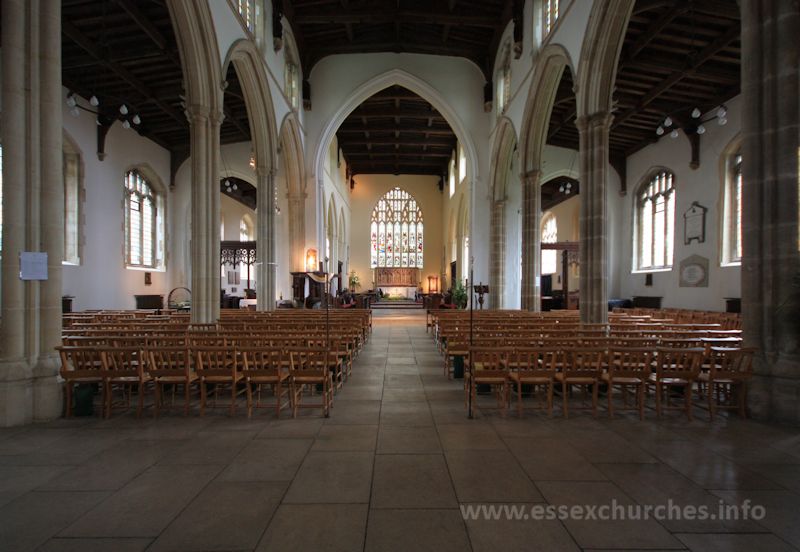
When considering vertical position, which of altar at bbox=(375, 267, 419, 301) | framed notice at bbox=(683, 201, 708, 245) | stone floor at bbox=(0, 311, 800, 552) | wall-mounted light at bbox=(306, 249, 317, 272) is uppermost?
framed notice at bbox=(683, 201, 708, 245)

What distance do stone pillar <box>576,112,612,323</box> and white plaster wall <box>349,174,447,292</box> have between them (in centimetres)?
2296

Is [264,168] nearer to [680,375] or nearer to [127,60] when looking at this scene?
[127,60]

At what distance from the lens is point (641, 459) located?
3561 millimetres

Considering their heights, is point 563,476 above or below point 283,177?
below

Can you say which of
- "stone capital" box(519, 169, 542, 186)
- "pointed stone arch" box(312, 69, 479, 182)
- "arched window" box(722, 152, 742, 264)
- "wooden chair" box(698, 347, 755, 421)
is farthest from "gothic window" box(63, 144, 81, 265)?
"arched window" box(722, 152, 742, 264)

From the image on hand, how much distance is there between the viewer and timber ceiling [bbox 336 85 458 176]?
22531 millimetres

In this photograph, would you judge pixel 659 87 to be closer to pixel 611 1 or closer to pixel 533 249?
pixel 611 1

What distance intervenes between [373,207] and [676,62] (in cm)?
2316

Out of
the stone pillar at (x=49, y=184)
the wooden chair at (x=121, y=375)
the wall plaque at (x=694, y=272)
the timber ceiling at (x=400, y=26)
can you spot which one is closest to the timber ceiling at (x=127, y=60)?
the timber ceiling at (x=400, y=26)

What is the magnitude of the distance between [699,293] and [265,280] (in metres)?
14.1

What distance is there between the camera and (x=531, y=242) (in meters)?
14.4

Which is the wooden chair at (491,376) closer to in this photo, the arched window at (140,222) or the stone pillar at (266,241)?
the stone pillar at (266,241)

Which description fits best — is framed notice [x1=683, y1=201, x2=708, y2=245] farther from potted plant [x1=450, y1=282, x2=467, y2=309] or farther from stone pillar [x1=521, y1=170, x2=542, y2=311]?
potted plant [x1=450, y1=282, x2=467, y2=309]

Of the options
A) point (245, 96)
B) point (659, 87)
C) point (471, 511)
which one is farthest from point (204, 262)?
point (659, 87)
